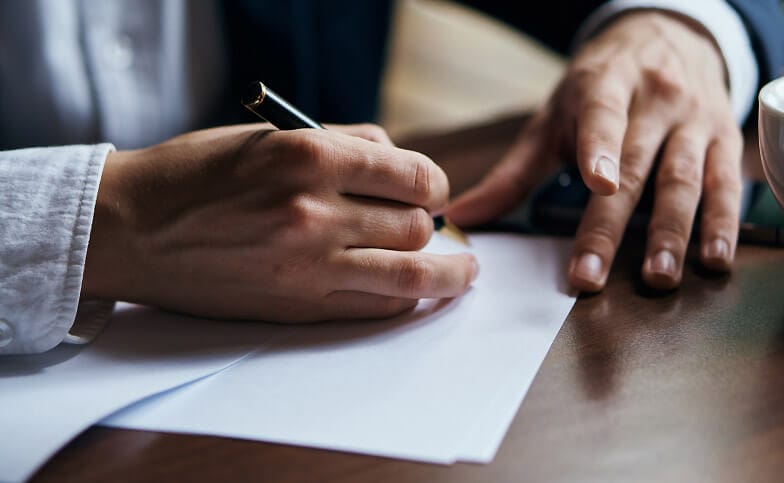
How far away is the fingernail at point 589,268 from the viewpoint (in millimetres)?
446

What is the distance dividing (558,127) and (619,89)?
0.08m

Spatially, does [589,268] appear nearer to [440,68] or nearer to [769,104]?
[769,104]

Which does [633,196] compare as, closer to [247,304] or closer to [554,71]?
[247,304]

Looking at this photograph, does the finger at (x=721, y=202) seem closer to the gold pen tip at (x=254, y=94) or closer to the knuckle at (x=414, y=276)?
the knuckle at (x=414, y=276)

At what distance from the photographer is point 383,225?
42 cm

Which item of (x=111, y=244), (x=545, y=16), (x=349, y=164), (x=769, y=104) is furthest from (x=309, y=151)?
(x=545, y=16)

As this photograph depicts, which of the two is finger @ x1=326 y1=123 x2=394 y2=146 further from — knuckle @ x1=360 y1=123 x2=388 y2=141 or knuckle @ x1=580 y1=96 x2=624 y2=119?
knuckle @ x1=580 y1=96 x2=624 y2=119

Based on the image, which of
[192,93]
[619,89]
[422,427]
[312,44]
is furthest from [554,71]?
[422,427]

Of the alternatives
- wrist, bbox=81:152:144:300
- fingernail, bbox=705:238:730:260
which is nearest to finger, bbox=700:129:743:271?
fingernail, bbox=705:238:730:260

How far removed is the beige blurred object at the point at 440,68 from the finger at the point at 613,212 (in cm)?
105

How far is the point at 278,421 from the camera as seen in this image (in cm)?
33

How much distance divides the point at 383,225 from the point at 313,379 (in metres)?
0.10

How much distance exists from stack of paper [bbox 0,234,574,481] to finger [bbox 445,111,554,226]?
0.40ft

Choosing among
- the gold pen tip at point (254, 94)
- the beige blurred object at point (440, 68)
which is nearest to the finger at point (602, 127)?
the gold pen tip at point (254, 94)
